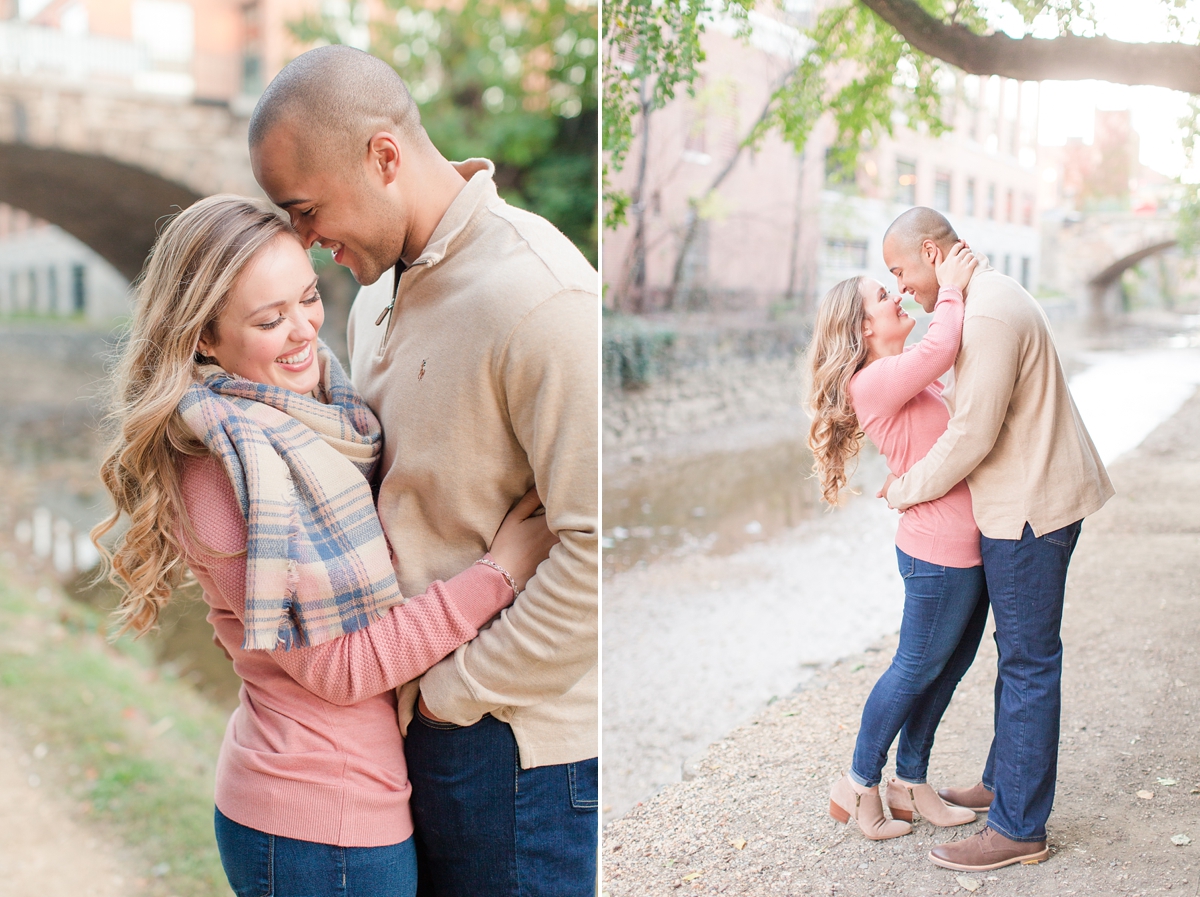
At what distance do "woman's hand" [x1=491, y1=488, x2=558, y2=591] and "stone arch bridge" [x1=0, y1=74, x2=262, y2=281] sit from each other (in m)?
7.28

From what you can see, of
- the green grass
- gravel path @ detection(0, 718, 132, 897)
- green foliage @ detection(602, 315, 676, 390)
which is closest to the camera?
gravel path @ detection(0, 718, 132, 897)

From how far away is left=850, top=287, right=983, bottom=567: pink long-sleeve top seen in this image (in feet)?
5.00

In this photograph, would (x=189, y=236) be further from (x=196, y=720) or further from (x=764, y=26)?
(x=196, y=720)

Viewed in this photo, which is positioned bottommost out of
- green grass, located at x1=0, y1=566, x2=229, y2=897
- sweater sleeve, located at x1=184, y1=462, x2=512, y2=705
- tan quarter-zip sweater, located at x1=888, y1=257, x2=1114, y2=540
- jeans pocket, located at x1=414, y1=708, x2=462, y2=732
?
green grass, located at x1=0, y1=566, x2=229, y2=897

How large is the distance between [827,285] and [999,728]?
3.06 ft

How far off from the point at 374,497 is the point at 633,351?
137 inches

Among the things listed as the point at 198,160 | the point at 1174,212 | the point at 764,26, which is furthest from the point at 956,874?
the point at 198,160

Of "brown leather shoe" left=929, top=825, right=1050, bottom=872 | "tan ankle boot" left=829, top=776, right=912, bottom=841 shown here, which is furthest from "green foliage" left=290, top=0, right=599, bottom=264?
"brown leather shoe" left=929, top=825, right=1050, bottom=872

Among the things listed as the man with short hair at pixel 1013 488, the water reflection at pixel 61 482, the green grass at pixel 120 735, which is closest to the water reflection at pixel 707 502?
the man with short hair at pixel 1013 488

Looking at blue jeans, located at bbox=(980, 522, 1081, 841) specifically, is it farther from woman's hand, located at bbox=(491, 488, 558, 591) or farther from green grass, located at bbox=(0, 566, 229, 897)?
green grass, located at bbox=(0, 566, 229, 897)

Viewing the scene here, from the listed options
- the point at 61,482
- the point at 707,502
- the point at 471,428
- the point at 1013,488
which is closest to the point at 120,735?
the point at 707,502

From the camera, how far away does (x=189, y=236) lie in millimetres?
1298

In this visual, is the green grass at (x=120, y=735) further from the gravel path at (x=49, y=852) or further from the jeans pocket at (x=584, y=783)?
the jeans pocket at (x=584, y=783)

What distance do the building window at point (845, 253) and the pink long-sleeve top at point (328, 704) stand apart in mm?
1036
